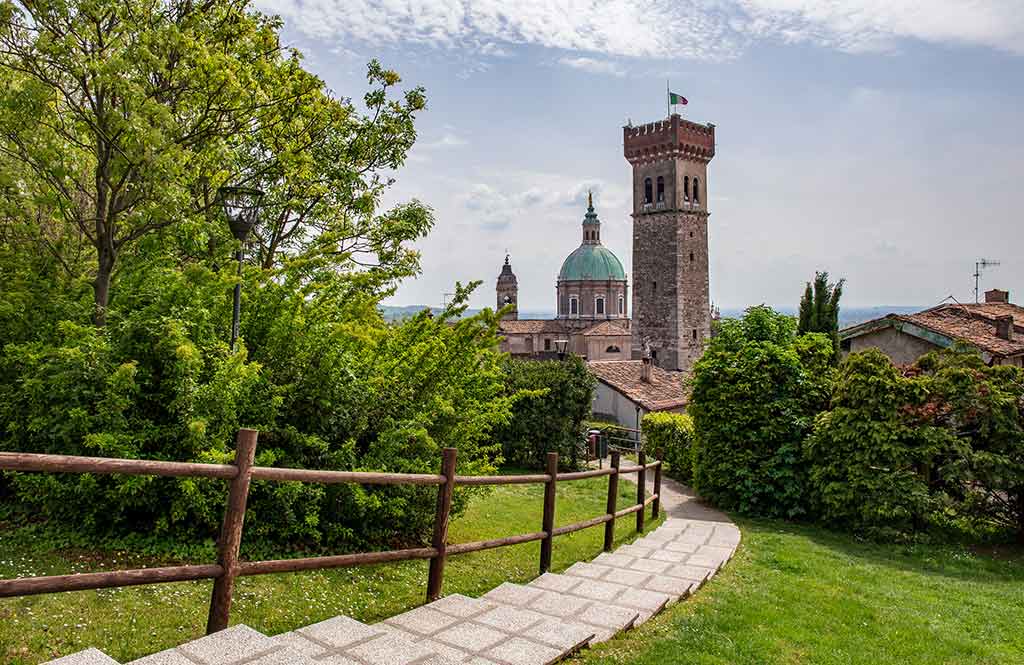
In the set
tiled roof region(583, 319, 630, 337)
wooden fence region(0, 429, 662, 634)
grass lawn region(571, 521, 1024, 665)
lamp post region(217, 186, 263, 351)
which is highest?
tiled roof region(583, 319, 630, 337)

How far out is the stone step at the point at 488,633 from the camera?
392 centimetres

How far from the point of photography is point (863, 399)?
1135cm

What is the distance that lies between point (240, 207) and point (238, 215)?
0.37 meters

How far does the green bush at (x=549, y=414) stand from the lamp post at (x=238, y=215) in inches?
418

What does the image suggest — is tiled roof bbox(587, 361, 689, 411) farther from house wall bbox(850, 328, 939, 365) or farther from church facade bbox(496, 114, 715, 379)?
church facade bbox(496, 114, 715, 379)

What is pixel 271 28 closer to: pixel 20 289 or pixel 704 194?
pixel 20 289

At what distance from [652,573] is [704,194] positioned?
159 ft

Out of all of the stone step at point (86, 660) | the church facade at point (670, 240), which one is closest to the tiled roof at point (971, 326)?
the stone step at point (86, 660)

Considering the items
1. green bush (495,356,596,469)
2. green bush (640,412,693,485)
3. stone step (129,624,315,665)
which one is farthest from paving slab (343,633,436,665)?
green bush (495,356,596,469)

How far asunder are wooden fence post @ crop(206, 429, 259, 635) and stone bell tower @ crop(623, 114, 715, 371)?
149 ft

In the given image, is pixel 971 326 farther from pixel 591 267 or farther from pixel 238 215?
pixel 591 267

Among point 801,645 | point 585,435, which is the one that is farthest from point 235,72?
point 585,435

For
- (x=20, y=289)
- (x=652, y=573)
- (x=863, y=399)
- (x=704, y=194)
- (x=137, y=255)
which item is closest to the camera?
(x=652, y=573)

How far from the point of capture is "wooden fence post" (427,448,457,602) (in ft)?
17.1
